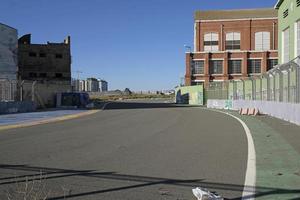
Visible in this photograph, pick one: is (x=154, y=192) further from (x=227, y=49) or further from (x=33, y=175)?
(x=227, y=49)

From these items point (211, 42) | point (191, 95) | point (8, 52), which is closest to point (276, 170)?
point (8, 52)

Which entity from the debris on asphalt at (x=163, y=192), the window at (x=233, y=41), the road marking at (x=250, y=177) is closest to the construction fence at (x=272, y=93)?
the road marking at (x=250, y=177)

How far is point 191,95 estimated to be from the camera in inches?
3091

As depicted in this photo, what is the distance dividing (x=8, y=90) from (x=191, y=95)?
4047cm

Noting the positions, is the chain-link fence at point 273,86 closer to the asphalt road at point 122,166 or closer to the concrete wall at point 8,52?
the asphalt road at point 122,166

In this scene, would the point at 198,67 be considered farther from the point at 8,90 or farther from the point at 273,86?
the point at 273,86

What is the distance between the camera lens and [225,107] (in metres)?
52.3

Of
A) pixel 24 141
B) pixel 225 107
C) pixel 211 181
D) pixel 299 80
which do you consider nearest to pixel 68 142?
pixel 24 141

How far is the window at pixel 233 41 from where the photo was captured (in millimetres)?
89125

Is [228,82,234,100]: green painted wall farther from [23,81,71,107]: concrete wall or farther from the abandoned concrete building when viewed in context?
the abandoned concrete building

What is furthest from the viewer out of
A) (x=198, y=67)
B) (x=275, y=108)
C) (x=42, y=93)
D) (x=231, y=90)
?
(x=198, y=67)

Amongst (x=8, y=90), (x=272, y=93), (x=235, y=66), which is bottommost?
(x=272, y=93)

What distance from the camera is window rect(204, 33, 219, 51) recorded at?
293 ft

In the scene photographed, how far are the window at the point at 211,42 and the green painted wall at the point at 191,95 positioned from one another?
9.89 metres
